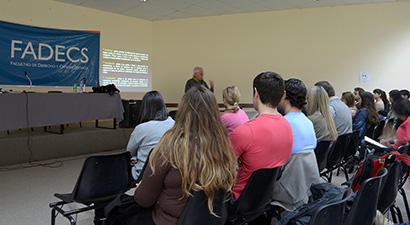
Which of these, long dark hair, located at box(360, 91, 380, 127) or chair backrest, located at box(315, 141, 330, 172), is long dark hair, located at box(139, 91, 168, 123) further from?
long dark hair, located at box(360, 91, 380, 127)

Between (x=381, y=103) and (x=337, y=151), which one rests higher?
(x=381, y=103)

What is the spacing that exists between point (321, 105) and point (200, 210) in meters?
1.93

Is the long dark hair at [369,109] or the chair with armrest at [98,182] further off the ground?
the long dark hair at [369,109]

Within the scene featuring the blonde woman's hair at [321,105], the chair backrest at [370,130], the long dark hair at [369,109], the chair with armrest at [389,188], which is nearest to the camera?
the chair with armrest at [389,188]

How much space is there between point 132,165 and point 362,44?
599 cm

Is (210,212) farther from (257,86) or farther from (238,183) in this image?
(257,86)

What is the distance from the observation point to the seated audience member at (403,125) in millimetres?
2879

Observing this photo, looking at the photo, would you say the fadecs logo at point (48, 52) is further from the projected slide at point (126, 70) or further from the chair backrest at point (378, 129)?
the chair backrest at point (378, 129)

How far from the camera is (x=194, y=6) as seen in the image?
685 cm

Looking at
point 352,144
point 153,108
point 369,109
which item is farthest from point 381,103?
point 153,108

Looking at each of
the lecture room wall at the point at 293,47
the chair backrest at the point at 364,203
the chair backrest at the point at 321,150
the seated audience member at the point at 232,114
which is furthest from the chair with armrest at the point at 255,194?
the lecture room wall at the point at 293,47

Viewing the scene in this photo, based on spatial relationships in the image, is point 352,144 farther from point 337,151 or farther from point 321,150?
point 321,150

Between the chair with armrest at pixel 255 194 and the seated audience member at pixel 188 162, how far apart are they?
30 centimetres

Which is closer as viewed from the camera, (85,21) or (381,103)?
(381,103)
